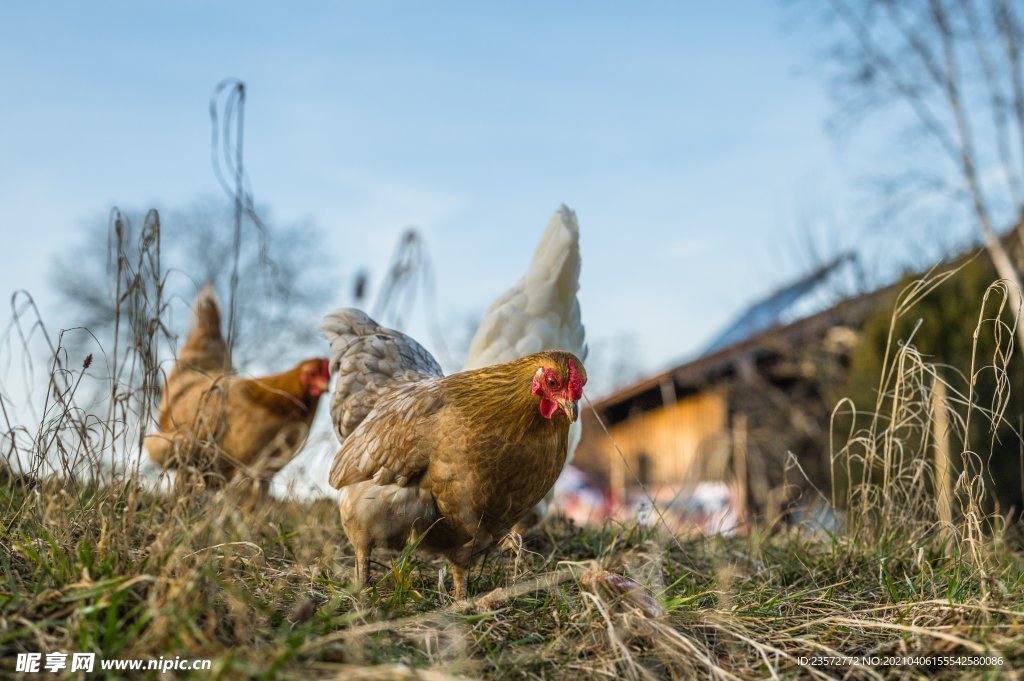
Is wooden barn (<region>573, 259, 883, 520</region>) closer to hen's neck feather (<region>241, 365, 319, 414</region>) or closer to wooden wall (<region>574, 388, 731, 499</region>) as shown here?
wooden wall (<region>574, 388, 731, 499</region>)

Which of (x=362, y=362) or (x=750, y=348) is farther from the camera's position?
(x=750, y=348)

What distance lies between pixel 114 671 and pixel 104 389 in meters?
1.76

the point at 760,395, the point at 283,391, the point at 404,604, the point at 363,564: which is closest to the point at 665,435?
the point at 760,395

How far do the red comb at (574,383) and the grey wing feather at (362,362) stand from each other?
3.74 ft

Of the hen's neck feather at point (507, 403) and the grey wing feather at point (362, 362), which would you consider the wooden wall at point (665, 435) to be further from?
the hen's neck feather at point (507, 403)

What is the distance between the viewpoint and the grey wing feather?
11.6ft

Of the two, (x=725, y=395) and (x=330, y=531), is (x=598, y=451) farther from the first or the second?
(x=330, y=531)

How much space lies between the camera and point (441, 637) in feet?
6.69

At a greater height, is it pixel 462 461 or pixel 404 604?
pixel 462 461

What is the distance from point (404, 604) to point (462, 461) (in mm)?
528

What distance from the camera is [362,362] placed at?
3.64 metres

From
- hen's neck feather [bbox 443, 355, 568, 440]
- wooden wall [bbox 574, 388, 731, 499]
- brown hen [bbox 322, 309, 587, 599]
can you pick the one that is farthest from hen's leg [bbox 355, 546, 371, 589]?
wooden wall [bbox 574, 388, 731, 499]

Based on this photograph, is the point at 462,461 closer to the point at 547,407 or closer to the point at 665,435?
the point at 547,407

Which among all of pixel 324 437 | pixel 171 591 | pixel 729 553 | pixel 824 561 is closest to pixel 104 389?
pixel 324 437
